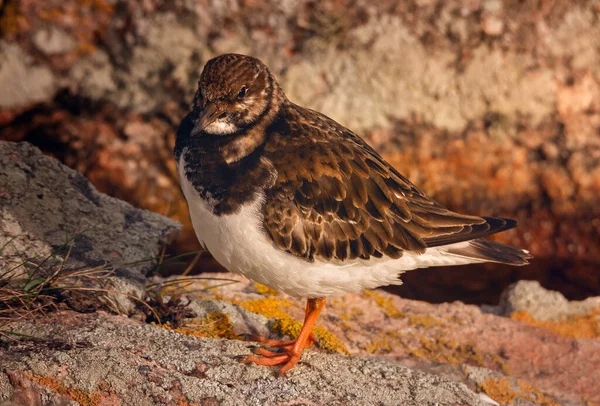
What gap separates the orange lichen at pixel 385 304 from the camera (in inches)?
272

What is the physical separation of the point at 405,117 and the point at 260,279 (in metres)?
4.44

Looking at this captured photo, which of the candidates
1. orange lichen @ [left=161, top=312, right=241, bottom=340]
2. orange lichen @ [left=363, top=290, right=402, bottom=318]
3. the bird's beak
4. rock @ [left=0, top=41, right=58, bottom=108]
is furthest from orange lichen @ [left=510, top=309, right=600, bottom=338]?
rock @ [left=0, top=41, right=58, bottom=108]

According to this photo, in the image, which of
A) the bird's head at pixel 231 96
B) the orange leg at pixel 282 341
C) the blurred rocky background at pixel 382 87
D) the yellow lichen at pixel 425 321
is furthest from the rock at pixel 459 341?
the blurred rocky background at pixel 382 87

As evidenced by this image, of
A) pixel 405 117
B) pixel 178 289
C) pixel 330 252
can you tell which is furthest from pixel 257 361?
pixel 405 117

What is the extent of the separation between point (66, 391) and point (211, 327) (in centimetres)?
139

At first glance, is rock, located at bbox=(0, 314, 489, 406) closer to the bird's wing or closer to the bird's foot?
the bird's foot

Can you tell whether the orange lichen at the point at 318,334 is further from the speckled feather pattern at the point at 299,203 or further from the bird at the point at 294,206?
the speckled feather pattern at the point at 299,203

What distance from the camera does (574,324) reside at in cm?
697

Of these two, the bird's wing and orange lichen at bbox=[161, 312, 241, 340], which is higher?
the bird's wing

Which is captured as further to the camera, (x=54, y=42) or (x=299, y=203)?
(x=54, y=42)

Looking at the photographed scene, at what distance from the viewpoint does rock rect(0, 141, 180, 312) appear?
5.59 metres

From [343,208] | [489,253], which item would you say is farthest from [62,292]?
[489,253]

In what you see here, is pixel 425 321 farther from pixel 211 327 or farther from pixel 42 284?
pixel 42 284

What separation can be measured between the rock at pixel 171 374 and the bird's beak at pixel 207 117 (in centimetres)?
126
